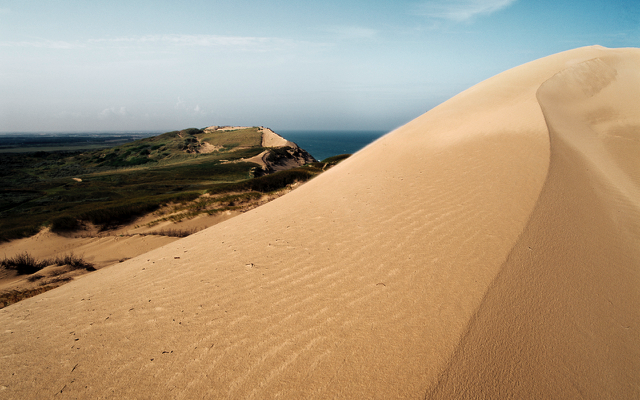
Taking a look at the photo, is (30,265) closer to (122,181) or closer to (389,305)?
(389,305)

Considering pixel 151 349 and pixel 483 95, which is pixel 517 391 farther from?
pixel 483 95

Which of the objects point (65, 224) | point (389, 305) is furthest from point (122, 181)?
point (389, 305)

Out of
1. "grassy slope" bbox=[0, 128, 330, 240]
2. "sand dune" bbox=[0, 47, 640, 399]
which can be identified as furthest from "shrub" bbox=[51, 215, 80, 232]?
"sand dune" bbox=[0, 47, 640, 399]

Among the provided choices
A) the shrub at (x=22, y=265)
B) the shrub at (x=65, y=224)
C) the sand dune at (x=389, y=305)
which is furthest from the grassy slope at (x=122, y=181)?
the sand dune at (x=389, y=305)

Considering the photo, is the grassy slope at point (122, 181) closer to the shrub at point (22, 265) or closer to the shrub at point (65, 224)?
the shrub at point (65, 224)

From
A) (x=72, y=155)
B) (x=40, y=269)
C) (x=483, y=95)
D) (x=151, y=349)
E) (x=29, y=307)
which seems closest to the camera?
(x=151, y=349)

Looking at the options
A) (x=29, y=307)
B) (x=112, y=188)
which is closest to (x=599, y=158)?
(x=29, y=307)
